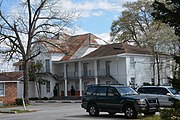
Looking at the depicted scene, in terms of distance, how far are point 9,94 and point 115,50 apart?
56.0 feet

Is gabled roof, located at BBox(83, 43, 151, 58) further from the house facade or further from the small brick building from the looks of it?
the small brick building

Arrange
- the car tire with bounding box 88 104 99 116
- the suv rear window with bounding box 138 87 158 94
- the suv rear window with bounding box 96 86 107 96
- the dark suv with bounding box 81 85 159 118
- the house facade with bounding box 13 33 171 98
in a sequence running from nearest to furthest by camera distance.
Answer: the dark suv with bounding box 81 85 159 118
the suv rear window with bounding box 96 86 107 96
the car tire with bounding box 88 104 99 116
the suv rear window with bounding box 138 87 158 94
the house facade with bounding box 13 33 171 98

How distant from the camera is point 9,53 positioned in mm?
41344

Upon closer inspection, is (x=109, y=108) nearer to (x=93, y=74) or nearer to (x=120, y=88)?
(x=120, y=88)

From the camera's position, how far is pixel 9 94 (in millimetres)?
47875

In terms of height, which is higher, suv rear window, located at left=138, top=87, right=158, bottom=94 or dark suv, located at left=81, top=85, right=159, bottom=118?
suv rear window, located at left=138, top=87, right=158, bottom=94

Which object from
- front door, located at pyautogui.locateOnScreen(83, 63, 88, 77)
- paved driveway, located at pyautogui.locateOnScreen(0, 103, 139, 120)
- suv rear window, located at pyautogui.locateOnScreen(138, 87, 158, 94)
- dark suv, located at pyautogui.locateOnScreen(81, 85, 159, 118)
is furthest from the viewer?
front door, located at pyautogui.locateOnScreen(83, 63, 88, 77)

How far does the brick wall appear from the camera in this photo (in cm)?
4762

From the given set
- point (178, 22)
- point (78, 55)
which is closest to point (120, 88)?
point (178, 22)

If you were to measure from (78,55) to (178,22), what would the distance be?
53.3m

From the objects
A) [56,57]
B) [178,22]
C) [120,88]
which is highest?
[56,57]

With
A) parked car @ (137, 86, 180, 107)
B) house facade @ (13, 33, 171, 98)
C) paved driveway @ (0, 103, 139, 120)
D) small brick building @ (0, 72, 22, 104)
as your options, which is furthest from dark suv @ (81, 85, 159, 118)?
house facade @ (13, 33, 171, 98)

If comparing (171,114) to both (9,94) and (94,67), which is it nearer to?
(9,94)

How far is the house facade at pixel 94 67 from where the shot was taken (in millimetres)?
55656
